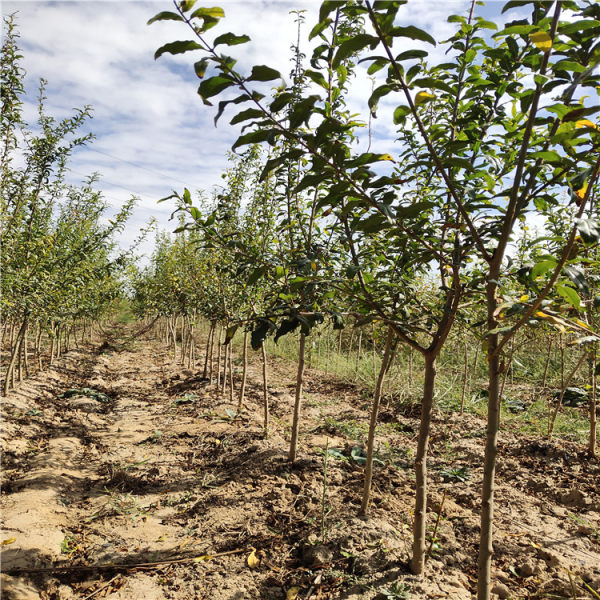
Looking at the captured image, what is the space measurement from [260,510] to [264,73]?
12.3 feet

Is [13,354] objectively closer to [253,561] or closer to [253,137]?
[253,561]

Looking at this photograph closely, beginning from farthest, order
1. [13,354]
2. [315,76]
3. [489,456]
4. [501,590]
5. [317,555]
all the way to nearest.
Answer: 1. [13,354]
2. [317,555]
3. [501,590]
4. [489,456]
5. [315,76]

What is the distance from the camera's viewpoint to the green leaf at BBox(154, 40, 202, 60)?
→ 3.84 feet

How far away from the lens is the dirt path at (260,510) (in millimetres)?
2854

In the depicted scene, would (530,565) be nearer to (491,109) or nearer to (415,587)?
(415,587)

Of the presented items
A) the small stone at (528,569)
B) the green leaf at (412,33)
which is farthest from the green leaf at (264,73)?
the small stone at (528,569)

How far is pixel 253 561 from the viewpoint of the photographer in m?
3.09

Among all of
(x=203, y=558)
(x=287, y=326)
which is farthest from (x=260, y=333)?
(x=203, y=558)

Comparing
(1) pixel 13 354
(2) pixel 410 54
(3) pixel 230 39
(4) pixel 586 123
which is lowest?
(1) pixel 13 354

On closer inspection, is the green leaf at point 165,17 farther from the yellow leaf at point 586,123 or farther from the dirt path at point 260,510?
the dirt path at point 260,510

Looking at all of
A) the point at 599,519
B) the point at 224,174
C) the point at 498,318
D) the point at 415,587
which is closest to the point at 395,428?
the point at 599,519

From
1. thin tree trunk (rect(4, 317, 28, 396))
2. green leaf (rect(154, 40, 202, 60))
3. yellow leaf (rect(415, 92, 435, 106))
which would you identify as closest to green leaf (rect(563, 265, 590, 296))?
yellow leaf (rect(415, 92, 435, 106))

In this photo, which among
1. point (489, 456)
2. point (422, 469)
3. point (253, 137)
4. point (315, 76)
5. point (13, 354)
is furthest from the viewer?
point (13, 354)

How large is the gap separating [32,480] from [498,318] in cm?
488
